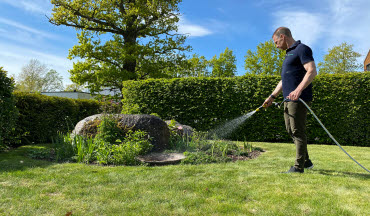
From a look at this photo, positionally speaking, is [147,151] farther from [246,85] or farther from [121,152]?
[246,85]

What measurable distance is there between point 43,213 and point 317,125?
868 centimetres

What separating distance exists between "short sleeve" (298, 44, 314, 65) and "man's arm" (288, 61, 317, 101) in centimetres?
5

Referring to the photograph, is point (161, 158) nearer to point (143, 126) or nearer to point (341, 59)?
point (143, 126)

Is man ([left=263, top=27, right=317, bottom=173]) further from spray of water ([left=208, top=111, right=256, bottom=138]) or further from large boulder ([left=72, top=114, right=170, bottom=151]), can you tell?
spray of water ([left=208, top=111, right=256, bottom=138])

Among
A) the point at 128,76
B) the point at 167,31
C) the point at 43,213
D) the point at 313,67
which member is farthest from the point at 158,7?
the point at 43,213

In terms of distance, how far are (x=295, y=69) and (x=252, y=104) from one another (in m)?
5.58

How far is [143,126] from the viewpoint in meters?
5.98

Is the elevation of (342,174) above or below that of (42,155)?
above

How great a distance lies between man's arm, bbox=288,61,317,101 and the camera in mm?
3467

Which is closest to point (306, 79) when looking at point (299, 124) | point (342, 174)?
point (299, 124)

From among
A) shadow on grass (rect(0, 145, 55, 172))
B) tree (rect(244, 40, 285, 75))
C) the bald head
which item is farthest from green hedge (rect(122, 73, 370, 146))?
tree (rect(244, 40, 285, 75))

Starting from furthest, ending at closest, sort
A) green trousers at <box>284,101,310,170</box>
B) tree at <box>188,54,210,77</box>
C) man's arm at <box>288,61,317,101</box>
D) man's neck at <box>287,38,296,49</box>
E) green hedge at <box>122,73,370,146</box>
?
1. tree at <box>188,54,210,77</box>
2. green hedge at <box>122,73,370,146</box>
3. man's neck at <box>287,38,296,49</box>
4. green trousers at <box>284,101,310,170</box>
5. man's arm at <box>288,61,317,101</box>

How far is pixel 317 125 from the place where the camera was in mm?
8883

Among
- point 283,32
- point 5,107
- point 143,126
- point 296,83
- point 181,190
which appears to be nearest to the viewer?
point 181,190
